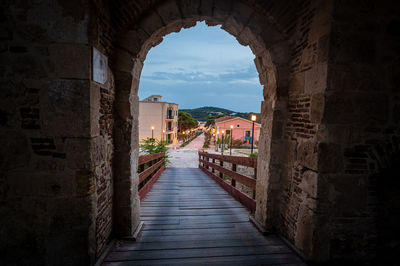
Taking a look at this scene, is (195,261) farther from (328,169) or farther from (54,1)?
(54,1)

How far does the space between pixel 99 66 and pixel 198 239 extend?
98.6 inches

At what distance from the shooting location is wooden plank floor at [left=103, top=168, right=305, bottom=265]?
227 centimetres

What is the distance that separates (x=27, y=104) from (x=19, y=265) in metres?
1.68

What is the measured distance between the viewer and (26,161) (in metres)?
1.95

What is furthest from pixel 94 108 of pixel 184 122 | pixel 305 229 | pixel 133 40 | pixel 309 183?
pixel 184 122

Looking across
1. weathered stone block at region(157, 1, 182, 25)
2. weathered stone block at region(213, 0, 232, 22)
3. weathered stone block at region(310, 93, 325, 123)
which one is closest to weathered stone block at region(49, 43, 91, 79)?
weathered stone block at region(157, 1, 182, 25)

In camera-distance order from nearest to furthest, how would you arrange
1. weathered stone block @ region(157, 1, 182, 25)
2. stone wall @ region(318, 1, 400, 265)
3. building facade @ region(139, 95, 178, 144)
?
stone wall @ region(318, 1, 400, 265)
weathered stone block @ region(157, 1, 182, 25)
building facade @ region(139, 95, 178, 144)

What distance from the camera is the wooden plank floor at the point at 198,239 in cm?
227

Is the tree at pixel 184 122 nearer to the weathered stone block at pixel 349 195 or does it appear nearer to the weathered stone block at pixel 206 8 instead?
the weathered stone block at pixel 206 8

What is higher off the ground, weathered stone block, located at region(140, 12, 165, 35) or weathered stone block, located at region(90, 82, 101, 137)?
weathered stone block, located at region(140, 12, 165, 35)

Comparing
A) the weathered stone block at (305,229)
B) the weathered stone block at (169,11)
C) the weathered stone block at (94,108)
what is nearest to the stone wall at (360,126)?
the weathered stone block at (305,229)

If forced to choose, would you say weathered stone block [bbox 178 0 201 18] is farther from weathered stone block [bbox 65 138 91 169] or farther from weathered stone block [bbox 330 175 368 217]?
weathered stone block [bbox 330 175 368 217]

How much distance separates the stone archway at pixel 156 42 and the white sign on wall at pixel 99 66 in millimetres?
282

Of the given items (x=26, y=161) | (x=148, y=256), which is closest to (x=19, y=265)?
(x=26, y=161)
